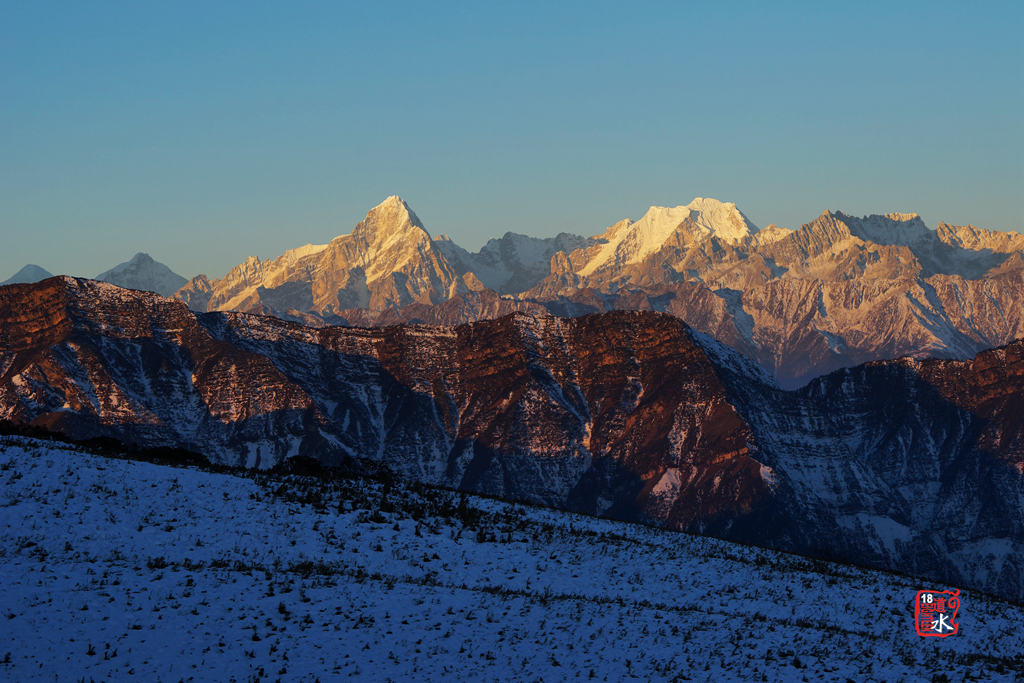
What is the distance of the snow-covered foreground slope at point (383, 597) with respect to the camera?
3625 cm

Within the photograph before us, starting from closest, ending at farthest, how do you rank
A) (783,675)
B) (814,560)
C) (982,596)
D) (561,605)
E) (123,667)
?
(123,667) → (783,675) → (561,605) → (982,596) → (814,560)

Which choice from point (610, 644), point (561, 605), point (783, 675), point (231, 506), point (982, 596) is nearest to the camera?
point (783, 675)

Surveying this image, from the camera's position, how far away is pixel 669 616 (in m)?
43.6

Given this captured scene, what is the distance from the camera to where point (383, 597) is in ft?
138

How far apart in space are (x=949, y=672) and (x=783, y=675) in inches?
213

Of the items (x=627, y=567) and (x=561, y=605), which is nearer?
(x=561, y=605)

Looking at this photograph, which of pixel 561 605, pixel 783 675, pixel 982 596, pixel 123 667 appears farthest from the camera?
pixel 982 596

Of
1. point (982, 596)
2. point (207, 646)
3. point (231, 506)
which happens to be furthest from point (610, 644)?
point (982, 596)

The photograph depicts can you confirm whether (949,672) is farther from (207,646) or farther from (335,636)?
(207,646)

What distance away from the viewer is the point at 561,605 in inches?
1711

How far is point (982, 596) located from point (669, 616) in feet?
76.1

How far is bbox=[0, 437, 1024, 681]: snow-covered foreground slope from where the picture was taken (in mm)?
36250

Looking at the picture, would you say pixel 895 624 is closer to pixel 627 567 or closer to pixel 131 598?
pixel 627 567

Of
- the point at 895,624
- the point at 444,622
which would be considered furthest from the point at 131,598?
the point at 895,624
